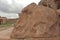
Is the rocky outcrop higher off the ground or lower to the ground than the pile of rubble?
higher

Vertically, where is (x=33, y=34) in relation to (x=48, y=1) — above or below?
below

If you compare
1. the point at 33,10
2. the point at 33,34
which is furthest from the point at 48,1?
the point at 33,34

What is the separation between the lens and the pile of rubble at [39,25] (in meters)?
11.3

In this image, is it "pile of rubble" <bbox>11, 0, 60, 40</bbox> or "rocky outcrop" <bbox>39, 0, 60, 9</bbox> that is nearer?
"pile of rubble" <bbox>11, 0, 60, 40</bbox>

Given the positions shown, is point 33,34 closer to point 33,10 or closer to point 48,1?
point 33,10

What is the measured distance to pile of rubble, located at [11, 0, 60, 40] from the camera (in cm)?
1134

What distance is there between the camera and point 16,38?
11.7 meters

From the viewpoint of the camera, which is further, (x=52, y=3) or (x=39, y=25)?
(x=52, y=3)

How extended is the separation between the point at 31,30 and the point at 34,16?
33.8 inches

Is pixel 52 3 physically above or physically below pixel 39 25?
above

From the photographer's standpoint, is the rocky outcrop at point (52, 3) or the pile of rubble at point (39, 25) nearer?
the pile of rubble at point (39, 25)

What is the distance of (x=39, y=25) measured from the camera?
37.3 ft

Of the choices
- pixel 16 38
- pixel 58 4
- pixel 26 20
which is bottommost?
pixel 16 38

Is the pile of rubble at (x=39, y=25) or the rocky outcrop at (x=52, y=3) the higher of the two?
the rocky outcrop at (x=52, y=3)
